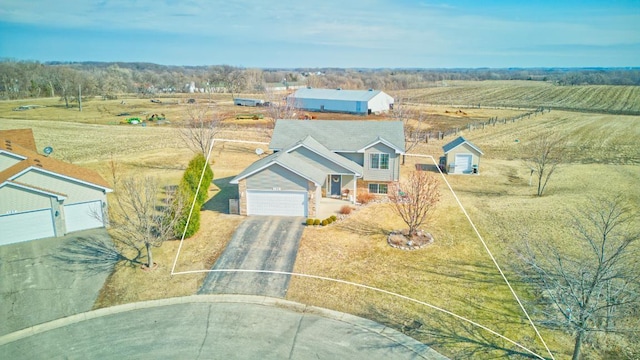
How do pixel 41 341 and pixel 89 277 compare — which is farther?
pixel 89 277

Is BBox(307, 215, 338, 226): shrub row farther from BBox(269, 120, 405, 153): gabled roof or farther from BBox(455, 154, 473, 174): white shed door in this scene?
BBox(455, 154, 473, 174): white shed door

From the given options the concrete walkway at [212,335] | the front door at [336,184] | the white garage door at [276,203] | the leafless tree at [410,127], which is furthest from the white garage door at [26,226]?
the leafless tree at [410,127]

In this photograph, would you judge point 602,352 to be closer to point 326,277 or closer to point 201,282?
point 326,277

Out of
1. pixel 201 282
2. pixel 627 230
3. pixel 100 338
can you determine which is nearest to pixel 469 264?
pixel 627 230

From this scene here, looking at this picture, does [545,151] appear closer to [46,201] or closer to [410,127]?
[410,127]

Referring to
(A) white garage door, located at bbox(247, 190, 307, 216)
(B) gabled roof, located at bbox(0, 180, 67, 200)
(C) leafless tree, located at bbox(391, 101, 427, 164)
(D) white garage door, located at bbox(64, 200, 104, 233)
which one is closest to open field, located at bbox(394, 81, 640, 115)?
(C) leafless tree, located at bbox(391, 101, 427, 164)

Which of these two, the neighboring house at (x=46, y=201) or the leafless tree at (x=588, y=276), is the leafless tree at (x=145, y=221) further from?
the leafless tree at (x=588, y=276)
